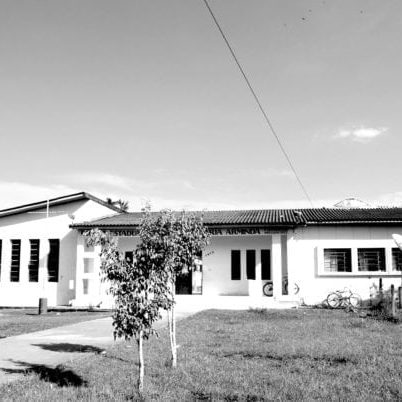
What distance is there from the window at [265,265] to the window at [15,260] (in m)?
12.5

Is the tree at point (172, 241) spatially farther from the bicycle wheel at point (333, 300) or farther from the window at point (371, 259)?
the window at point (371, 259)

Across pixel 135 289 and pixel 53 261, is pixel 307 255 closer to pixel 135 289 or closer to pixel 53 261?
pixel 53 261

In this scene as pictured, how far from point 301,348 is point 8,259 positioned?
1911 cm

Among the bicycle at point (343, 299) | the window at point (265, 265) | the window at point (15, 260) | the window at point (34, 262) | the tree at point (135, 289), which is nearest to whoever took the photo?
the tree at point (135, 289)

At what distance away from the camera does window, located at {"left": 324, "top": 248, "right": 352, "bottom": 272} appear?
873 inches

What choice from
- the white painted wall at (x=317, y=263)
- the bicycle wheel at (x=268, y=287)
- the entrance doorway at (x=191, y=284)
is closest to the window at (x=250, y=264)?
the white painted wall at (x=317, y=263)

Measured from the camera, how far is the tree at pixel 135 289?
672cm

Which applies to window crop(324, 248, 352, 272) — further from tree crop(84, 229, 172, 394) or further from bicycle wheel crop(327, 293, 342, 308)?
tree crop(84, 229, 172, 394)

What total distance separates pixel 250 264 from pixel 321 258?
12.8ft

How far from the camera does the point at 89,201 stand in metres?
25.7

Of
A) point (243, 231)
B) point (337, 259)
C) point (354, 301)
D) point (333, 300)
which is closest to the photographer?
point (354, 301)

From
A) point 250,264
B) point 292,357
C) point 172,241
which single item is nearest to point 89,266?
point 250,264

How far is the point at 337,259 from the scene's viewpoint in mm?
22312

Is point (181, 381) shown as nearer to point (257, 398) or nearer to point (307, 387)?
point (257, 398)
